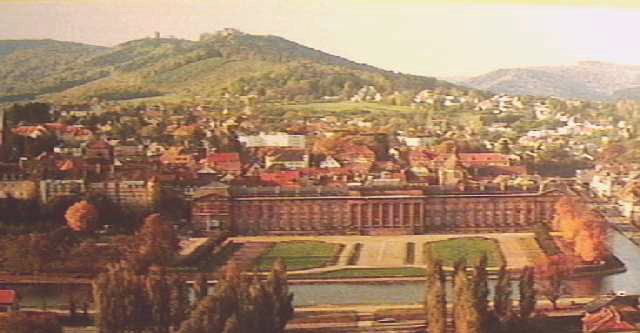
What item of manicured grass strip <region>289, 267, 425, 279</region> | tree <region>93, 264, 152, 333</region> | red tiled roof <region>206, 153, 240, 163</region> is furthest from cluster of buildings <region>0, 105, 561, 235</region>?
tree <region>93, 264, 152, 333</region>

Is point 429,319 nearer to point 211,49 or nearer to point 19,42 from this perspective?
point 211,49

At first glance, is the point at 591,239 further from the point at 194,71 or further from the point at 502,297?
the point at 194,71

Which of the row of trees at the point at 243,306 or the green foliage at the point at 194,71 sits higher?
the green foliage at the point at 194,71

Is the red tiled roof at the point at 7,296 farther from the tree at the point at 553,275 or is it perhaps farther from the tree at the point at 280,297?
the tree at the point at 553,275

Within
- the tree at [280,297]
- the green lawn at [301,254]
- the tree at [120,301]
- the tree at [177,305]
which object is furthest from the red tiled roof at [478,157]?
the tree at [120,301]

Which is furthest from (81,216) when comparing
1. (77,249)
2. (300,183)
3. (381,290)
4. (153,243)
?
(381,290)

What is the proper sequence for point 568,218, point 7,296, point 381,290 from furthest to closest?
point 568,218 → point 381,290 → point 7,296

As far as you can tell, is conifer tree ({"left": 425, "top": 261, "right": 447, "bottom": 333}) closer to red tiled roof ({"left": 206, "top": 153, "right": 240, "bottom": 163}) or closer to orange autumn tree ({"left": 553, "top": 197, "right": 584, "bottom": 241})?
orange autumn tree ({"left": 553, "top": 197, "right": 584, "bottom": 241})
